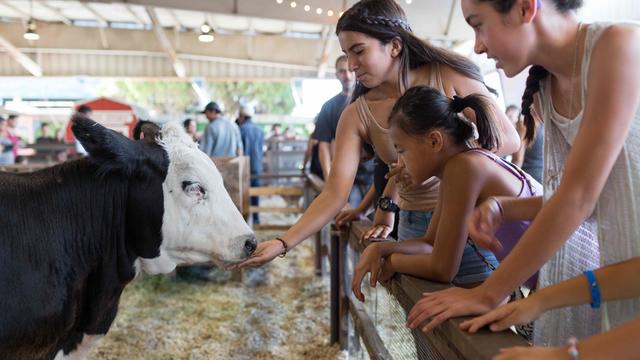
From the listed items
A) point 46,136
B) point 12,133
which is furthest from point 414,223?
point 46,136

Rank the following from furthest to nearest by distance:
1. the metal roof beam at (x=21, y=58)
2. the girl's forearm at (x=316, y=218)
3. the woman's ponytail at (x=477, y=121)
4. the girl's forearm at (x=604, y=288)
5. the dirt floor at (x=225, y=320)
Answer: the metal roof beam at (x=21, y=58)
the dirt floor at (x=225, y=320)
the girl's forearm at (x=316, y=218)
the woman's ponytail at (x=477, y=121)
the girl's forearm at (x=604, y=288)

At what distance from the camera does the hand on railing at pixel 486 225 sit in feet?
3.10

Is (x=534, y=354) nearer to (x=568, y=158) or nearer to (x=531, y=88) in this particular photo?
(x=568, y=158)

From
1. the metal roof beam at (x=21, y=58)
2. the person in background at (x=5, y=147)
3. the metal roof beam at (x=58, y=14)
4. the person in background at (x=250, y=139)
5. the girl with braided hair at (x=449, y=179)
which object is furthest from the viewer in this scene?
the metal roof beam at (x=21, y=58)

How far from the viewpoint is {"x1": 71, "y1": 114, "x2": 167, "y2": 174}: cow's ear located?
1401 millimetres

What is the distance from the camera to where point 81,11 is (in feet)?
42.5

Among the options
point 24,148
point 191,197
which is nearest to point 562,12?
point 191,197

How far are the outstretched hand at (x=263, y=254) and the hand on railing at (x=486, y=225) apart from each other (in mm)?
825

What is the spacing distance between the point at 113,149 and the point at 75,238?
0.95 feet

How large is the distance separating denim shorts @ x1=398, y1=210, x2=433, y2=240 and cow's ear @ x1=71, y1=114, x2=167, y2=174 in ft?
2.65

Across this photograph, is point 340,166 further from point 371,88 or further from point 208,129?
point 208,129

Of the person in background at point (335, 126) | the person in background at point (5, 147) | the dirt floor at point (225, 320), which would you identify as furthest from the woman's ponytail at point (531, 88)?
the person in background at point (5, 147)

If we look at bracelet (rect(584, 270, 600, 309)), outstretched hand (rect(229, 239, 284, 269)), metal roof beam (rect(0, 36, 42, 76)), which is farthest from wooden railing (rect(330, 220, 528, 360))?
metal roof beam (rect(0, 36, 42, 76))

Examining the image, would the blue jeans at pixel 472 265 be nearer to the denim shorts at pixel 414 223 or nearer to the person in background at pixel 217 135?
the denim shorts at pixel 414 223
